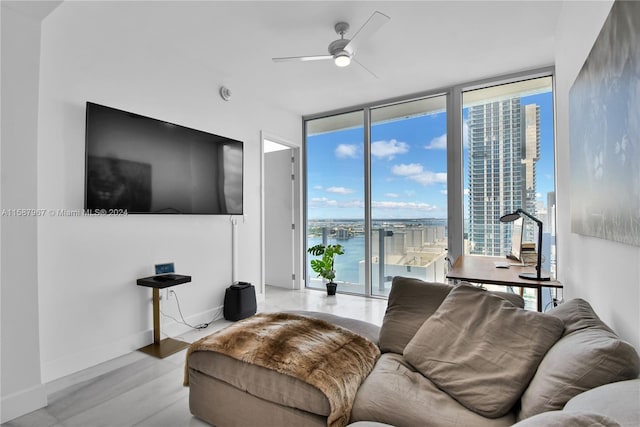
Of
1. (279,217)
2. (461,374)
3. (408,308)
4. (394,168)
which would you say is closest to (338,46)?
(394,168)

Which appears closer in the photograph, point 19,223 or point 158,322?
point 19,223

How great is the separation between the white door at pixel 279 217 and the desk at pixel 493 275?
285cm

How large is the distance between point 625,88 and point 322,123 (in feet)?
13.7

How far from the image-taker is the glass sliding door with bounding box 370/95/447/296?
413 centimetres

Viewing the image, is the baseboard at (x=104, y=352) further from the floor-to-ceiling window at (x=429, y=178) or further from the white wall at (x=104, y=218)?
the floor-to-ceiling window at (x=429, y=178)

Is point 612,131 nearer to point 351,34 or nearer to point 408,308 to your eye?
point 408,308

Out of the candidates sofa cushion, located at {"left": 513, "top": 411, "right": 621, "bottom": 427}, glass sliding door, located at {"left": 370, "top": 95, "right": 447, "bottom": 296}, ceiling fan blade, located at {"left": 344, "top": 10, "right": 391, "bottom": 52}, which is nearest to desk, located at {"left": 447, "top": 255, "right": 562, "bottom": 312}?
glass sliding door, located at {"left": 370, "top": 95, "right": 447, "bottom": 296}

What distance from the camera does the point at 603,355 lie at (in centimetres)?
99

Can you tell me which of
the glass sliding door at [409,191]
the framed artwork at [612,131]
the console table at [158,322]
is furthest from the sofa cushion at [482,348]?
the glass sliding door at [409,191]

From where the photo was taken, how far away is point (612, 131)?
1299mm

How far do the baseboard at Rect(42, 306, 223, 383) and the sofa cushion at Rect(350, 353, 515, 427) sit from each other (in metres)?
2.22

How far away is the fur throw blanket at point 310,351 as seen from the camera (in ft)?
4.60

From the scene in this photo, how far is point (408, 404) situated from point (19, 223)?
2318 mm

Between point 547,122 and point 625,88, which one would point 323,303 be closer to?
point 547,122
